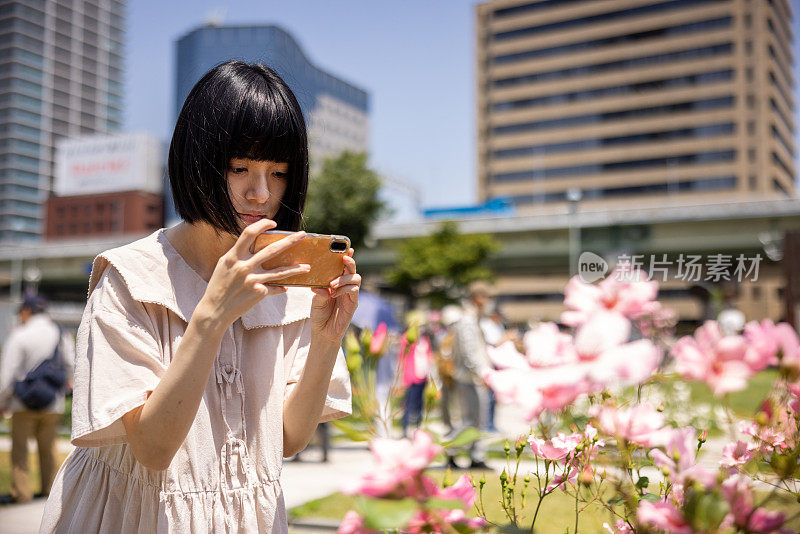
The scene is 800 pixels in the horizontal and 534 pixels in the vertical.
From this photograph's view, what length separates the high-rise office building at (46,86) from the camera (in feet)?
38.2

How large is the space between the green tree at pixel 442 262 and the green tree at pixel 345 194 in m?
4.52

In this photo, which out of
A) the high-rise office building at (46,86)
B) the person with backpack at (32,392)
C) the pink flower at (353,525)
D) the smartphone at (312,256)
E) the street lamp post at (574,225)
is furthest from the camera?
the street lamp post at (574,225)

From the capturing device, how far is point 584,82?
57.8m

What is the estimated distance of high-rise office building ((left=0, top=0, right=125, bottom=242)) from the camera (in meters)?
11.6

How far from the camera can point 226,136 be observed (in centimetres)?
120

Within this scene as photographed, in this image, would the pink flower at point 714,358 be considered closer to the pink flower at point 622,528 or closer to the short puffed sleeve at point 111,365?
the pink flower at point 622,528

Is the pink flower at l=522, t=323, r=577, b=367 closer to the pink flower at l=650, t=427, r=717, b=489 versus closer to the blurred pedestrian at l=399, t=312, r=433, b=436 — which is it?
the pink flower at l=650, t=427, r=717, b=489

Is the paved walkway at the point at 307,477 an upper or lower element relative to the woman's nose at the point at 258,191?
lower

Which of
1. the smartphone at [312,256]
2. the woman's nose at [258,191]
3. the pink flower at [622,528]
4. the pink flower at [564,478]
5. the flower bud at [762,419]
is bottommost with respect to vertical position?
the pink flower at [622,528]

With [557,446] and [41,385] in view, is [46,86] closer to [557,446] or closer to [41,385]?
[41,385]

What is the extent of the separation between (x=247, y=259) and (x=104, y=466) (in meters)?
0.55

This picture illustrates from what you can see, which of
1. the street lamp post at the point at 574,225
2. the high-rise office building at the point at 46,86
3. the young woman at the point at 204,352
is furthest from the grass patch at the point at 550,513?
the street lamp post at the point at 574,225

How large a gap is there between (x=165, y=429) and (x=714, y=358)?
818 mm

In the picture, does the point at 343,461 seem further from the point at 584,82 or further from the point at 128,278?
the point at 584,82
